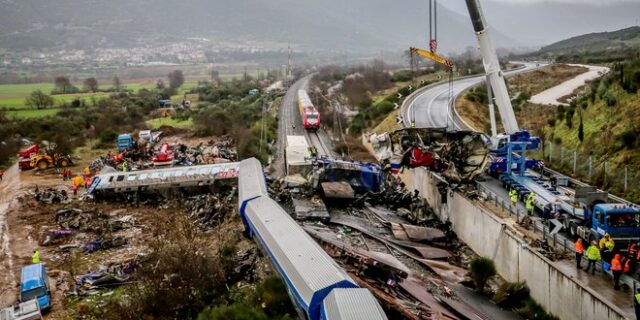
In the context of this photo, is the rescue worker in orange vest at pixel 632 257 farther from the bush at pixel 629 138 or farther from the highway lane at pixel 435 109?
the highway lane at pixel 435 109

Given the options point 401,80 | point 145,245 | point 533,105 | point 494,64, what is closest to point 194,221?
point 145,245

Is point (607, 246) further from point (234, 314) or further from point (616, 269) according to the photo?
point (234, 314)

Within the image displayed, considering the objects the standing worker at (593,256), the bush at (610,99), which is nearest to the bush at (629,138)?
the bush at (610,99)

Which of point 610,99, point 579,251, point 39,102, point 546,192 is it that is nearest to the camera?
point 579,251

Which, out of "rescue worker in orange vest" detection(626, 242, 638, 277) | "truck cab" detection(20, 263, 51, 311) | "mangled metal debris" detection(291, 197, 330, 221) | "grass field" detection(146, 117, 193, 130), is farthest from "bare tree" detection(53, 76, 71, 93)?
"rescue worker in orange vest" detection(626, 242, 638, 277)

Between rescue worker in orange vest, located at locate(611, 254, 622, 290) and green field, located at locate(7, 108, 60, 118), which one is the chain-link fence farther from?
green field, located at locate(7, 108, 60, 118)

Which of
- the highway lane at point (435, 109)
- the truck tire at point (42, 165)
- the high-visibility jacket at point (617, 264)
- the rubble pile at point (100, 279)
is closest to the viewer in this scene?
the high-visibility jacket at point (617, 264)

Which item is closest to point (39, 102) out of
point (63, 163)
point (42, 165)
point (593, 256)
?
point (63, 163)

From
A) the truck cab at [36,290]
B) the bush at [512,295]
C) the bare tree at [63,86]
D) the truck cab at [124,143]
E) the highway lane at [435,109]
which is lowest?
the bush at [512,295]
